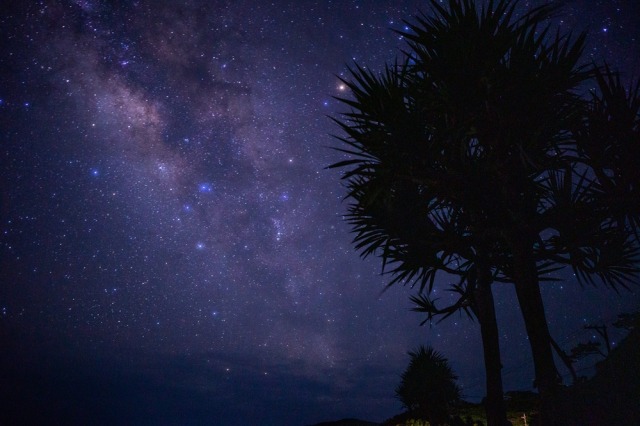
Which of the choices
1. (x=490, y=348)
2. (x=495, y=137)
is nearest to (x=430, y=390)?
(x=490, y=348)

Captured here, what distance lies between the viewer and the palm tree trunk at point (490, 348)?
6117mm

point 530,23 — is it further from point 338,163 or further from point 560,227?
point 338,163

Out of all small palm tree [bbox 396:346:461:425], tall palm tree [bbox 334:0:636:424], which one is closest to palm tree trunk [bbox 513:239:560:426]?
tall palm tree [bbox 334:0:636:424]

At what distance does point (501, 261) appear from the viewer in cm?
747

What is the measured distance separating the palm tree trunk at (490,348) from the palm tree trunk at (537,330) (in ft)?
4.00

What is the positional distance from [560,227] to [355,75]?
434 centimetres

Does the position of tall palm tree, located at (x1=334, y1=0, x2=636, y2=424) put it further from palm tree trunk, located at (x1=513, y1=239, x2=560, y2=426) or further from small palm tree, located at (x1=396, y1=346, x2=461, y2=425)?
small palm tree, located at (x1=396, y1=346, x2=461, y2=425)

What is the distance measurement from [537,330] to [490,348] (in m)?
1.50

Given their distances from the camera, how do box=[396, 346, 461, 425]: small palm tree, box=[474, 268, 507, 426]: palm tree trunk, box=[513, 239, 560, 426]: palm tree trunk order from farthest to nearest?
box=[396, 346, 461, 425]: small palm tree
box=[474, 268, 507, 426]: palm tree trunk
box=[513, 239, 560, 426]: palm tree trunk

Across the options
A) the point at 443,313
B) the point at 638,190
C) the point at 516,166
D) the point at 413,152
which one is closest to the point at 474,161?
the point at 516,166

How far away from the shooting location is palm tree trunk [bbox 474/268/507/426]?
20.1 feet

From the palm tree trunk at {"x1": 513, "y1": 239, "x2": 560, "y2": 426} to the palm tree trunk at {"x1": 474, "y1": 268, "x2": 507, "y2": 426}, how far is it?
122 centimetres

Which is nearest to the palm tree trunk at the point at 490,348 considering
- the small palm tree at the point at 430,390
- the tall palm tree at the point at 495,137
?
the tall palm tree at the point at 495,137

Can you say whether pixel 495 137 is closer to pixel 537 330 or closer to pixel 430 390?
pixel 537 330
